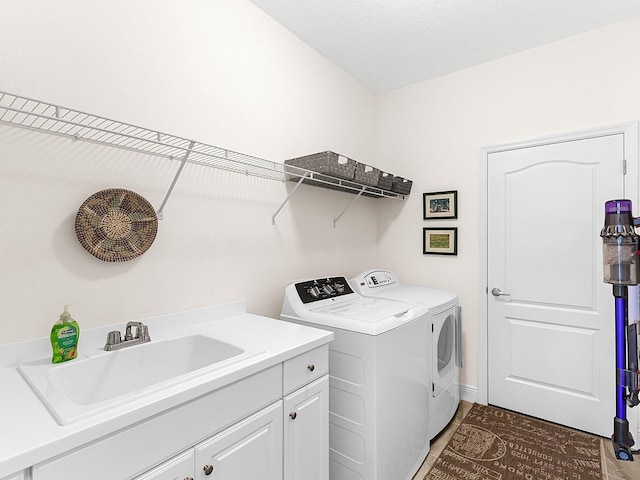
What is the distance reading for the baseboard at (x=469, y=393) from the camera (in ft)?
8.90

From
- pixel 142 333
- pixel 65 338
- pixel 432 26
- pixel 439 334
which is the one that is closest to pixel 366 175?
pixel 432 26

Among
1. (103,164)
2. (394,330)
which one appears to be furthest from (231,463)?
(103,164)

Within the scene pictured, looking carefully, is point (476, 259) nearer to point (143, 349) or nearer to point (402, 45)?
point (402, 45)

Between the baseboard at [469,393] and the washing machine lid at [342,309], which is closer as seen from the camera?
the washing machine lid at [342,309]

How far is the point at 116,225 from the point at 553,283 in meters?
2.76

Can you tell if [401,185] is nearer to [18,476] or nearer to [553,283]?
[553,283]

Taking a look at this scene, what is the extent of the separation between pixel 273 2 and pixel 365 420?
2405 mm

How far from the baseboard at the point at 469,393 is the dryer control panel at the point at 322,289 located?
4.51 ft

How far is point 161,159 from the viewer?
1.57 metres

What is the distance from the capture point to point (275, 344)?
1.36 meters

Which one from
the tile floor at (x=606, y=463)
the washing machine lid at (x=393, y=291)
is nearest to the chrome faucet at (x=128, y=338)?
the washing machine lid at (x=393, y=291)

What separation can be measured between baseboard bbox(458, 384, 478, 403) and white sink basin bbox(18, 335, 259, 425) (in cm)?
225

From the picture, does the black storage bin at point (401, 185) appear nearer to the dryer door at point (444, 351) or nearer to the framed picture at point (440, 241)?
the framed picture at point (440, 241)

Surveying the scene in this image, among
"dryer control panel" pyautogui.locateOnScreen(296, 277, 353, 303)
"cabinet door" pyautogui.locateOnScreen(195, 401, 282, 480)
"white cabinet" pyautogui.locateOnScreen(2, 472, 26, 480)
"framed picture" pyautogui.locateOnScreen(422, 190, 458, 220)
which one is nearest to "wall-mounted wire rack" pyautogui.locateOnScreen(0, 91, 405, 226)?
"dryer control panel" pyautogui.locateOnScreen(296, 277, 353, 303)
